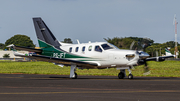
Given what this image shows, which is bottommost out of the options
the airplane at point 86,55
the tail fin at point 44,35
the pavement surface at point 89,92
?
the pavement surface at point 89,92

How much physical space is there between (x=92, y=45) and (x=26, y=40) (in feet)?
569

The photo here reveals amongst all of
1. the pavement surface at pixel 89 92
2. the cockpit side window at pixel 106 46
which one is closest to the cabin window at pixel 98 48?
the cockpit side window at pixel 106 46

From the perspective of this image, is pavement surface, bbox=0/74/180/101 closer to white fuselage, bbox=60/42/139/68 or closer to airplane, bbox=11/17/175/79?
white fuselage, bbox=60/42/139/68

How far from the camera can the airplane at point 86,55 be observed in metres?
24.5

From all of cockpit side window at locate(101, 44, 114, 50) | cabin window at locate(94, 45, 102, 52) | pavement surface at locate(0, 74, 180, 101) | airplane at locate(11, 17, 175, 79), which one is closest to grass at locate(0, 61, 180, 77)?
airplane at locate(11, 17, 175, 79)

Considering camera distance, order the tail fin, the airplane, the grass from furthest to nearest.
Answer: the grass < the tail fin < the airplane

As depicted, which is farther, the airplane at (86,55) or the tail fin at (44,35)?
the tail fin at (44,35)

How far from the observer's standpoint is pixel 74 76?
26.1 m

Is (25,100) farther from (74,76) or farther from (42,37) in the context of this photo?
(42,37)

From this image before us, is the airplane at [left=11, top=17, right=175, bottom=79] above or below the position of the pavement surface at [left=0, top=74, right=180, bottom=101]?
above

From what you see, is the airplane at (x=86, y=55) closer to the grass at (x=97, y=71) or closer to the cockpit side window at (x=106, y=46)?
the cockpit side window at (x=106, y=46)

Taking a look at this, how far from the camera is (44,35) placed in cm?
2989

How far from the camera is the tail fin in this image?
96.8ft

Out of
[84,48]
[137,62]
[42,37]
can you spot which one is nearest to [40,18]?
[42,37]
